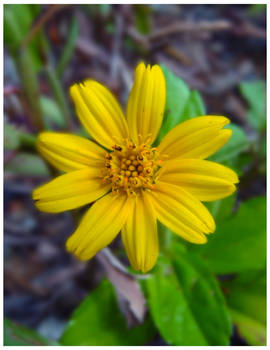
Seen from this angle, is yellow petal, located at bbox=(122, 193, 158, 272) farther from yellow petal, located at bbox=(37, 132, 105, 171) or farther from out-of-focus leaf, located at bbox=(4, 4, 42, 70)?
out-of-focus leaf, located at bbox=(4, 4, 42, 70)

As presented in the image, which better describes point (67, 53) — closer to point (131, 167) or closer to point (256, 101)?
point (256, 101)

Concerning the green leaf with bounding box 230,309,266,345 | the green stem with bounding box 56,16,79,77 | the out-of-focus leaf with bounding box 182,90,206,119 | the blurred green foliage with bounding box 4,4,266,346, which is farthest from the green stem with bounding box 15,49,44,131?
the green leaf with bounding box 230,309,266,345

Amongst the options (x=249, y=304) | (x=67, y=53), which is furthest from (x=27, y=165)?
(x=249, y=304)

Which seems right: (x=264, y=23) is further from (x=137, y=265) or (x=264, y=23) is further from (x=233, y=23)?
(x=137, y=265)

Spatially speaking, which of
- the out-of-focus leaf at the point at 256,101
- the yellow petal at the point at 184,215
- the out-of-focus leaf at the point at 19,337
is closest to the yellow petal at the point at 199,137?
the yellow petal at the point at 184,215

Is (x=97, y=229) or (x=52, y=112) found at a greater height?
(x=52, y=112)
